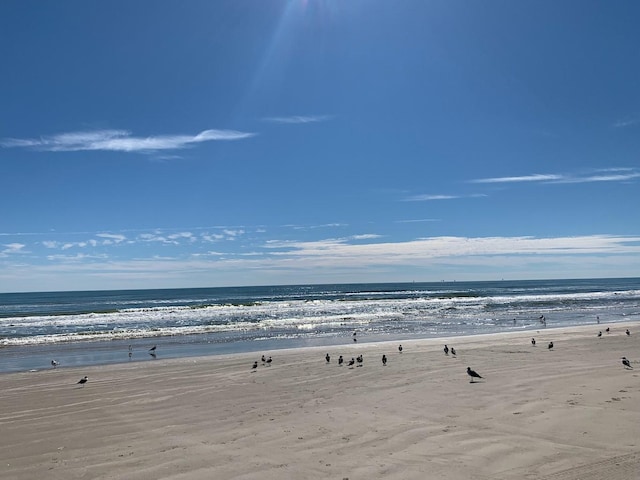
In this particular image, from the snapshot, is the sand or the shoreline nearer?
the sand

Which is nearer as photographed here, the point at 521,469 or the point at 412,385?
the point at 521,469

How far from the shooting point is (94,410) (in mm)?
11570

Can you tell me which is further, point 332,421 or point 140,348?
point 140,348

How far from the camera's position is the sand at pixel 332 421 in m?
7.15

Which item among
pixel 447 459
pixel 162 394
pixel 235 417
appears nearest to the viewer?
pixel 447 459

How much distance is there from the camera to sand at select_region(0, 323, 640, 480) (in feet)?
23.5

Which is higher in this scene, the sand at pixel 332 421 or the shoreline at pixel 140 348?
the sand at pixel 332 421

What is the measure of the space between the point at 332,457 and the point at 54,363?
16.2 m

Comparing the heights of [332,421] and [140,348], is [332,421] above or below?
above

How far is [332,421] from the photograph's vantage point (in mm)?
9656

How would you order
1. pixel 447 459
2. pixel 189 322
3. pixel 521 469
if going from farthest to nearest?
pixel 189 322 < pixel 447 459 < pixel 521 469

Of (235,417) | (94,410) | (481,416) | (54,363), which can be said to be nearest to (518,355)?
(481,416)

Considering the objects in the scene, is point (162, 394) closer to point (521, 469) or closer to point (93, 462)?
point (93, 462)

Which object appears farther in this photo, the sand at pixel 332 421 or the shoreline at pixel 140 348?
the shoreline at pixel 140 348
